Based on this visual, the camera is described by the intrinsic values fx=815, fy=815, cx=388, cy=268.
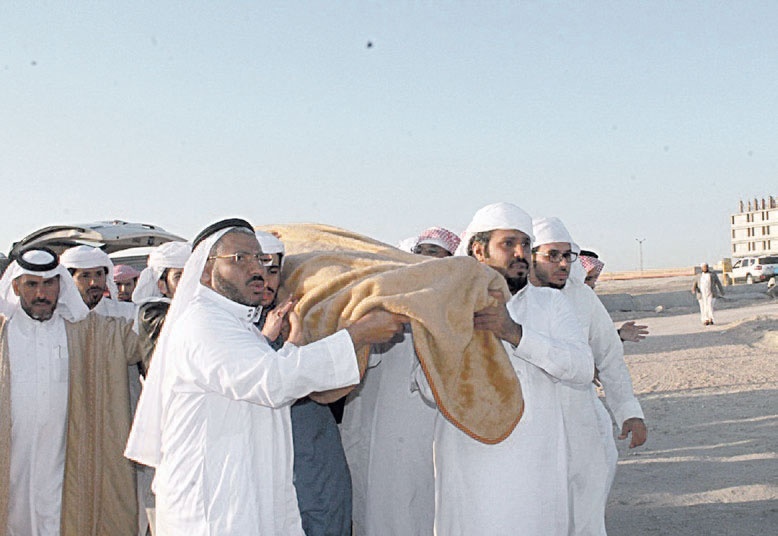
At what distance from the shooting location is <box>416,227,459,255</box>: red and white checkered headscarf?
5355mm

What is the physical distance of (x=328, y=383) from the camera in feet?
8.89

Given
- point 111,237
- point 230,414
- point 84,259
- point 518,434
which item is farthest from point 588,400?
point 111,237

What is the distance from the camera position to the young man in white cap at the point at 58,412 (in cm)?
451

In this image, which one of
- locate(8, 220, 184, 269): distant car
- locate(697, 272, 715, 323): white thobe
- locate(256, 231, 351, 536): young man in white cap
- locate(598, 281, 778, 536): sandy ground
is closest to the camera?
locate(256, 231, 351, 536): young man in white cap

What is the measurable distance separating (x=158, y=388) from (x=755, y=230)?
223 feet

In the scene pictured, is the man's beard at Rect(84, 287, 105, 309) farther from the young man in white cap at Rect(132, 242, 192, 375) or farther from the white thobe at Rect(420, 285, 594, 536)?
the white thobe at Rect(420, 285, 594, 536)

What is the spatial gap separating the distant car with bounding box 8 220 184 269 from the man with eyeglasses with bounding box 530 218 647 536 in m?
6.57

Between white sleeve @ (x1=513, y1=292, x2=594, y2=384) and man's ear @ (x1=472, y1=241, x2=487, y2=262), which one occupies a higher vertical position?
man's ear @ (x1=472, y1=241, x2=487, y2=262)

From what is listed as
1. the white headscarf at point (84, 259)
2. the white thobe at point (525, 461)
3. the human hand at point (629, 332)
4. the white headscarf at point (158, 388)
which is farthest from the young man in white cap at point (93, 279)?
the human hand at point (629, 332)

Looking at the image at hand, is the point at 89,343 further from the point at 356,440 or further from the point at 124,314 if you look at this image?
the point at 356,440

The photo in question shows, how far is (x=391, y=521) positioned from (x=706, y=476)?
3.82m

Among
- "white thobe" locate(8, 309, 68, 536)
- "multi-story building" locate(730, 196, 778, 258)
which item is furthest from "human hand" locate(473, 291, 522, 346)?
"multi-story building" locate(730, 196, 778, 258)

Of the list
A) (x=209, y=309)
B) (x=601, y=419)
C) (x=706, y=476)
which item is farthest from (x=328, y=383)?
(x=706, y=476)

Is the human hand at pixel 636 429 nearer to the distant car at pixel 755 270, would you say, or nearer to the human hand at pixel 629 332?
the human hand at pixel 629 332
